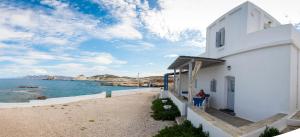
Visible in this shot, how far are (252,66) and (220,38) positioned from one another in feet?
11.3

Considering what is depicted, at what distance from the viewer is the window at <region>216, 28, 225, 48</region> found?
35.7 feet

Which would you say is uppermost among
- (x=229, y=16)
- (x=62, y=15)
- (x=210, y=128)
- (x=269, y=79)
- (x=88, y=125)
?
(x=62, y=15)

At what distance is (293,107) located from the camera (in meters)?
6.69

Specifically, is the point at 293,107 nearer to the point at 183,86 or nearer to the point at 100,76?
the point at 183,86

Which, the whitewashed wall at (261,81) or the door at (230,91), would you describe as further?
the door at (230,91)

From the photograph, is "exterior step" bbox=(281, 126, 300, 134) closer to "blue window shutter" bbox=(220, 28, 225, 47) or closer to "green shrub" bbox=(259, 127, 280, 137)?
"green shrub" bbox=(259, 127, 280, 137)

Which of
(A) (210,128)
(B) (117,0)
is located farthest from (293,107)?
(B) (117,0)

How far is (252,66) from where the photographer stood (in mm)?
8070

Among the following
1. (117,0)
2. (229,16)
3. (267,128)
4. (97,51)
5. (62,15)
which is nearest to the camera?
(267,128)

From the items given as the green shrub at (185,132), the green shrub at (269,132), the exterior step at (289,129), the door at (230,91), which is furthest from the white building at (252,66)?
the green shrub at (269,132)

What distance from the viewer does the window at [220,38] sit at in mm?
10883

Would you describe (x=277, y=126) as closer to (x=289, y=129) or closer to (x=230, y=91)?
(x=289, y=129)

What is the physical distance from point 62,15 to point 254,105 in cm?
1209

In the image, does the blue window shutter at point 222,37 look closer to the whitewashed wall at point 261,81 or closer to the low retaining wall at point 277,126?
the whitewashed wall at point 261,81
